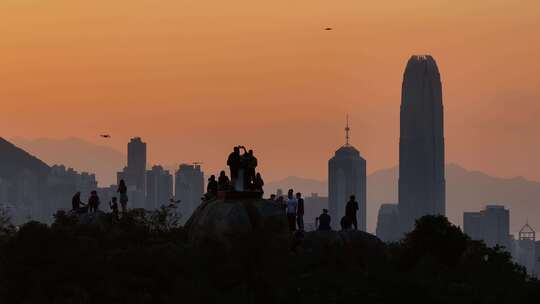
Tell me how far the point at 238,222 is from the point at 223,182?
118 inches

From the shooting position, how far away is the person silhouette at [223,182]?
9025cm

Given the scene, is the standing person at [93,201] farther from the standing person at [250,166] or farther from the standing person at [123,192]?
the standing person at [250,166]

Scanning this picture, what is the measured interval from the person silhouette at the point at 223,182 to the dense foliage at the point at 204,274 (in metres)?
3.61

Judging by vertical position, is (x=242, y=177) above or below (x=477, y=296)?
above

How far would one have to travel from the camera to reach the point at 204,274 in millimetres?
84188

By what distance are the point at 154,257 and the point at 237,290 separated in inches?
198

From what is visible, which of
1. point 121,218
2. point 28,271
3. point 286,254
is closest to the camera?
point 28,271

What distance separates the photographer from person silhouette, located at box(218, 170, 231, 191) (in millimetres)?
90250

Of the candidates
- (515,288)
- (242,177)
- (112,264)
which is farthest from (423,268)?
(112,264)

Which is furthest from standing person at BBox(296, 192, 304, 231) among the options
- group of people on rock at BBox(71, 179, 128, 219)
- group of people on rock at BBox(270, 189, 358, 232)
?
group of people on rock at BBox(71, 179, 128, 219)

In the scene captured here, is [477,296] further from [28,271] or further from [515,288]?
[28,271]

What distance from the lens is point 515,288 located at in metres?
89.8

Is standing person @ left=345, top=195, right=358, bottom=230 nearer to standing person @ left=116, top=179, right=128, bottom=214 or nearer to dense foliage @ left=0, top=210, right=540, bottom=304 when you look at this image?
dense foliage @ left=0, top=210, right=540, bottom=304

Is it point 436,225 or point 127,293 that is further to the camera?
point 436,225
